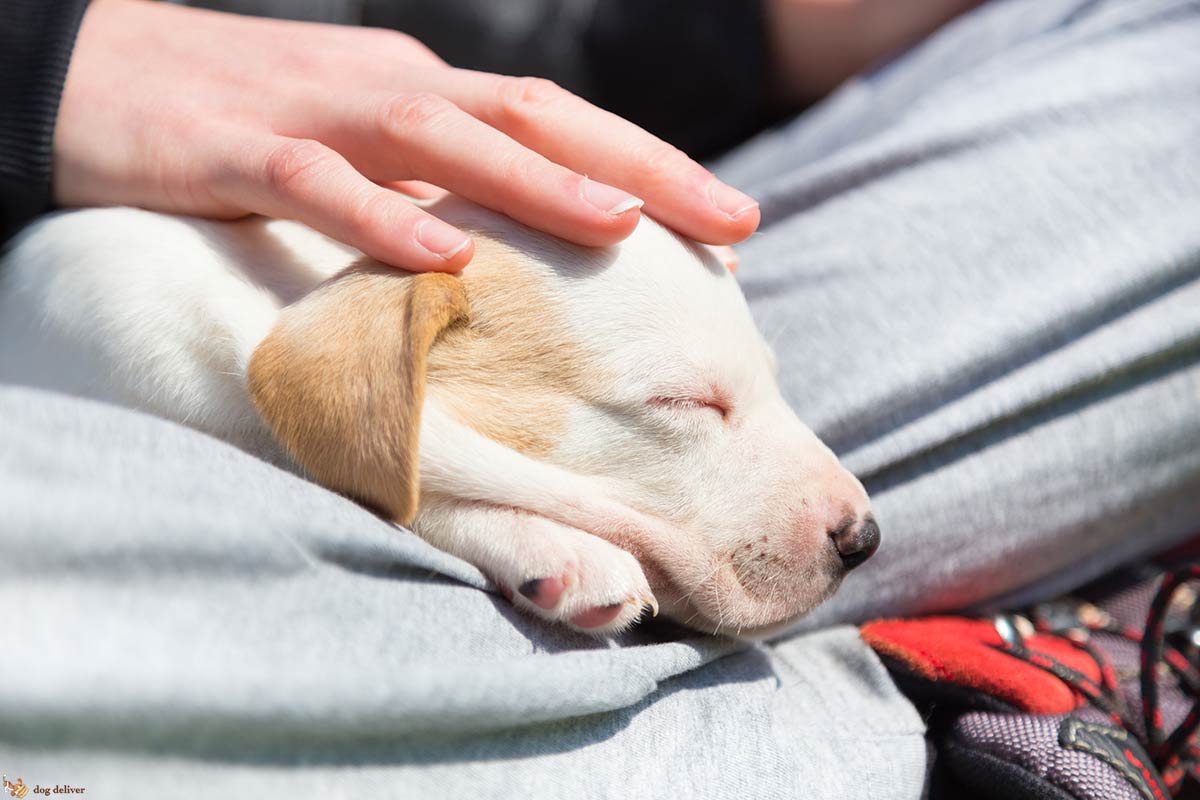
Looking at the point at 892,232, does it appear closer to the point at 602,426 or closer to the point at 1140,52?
the point at 1140,52

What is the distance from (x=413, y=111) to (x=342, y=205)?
0.66 ft

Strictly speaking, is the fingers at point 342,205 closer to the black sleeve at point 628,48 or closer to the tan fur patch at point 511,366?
the tan fur patch at point 511,366

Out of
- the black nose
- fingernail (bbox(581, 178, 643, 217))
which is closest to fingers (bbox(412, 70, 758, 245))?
fingernail (bbox(581, 178, 643, 217))

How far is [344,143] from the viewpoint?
1426 mm

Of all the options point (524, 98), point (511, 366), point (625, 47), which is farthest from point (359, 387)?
point (625, 47)

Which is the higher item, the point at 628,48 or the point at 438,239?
the point at 438,239

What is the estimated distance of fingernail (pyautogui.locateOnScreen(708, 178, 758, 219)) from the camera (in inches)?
52.9

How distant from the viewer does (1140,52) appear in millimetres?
1890

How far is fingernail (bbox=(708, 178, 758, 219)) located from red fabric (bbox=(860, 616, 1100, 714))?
662 mm

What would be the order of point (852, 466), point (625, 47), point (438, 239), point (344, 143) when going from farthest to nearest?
point (625, 47)
point (852, 466)
point (344, 143)
point (438, 239)

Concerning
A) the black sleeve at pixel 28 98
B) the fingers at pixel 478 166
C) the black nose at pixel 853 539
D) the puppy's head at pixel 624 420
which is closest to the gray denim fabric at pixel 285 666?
the puppy's head at pixel 624 420

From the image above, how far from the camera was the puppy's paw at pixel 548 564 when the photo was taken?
113 cm

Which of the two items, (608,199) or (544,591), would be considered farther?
(608,199)

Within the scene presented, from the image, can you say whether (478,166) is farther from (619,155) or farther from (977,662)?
(977,662)
